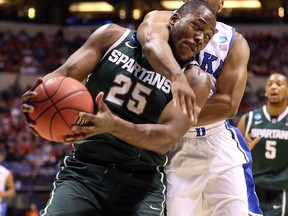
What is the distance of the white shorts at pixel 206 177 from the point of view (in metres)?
4.61

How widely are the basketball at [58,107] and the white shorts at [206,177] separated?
1714 millimetres

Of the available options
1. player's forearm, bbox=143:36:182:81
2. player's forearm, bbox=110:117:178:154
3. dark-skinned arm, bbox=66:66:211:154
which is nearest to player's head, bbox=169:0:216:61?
player's forearm, bbox=143:36:182:81

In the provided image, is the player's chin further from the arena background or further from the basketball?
the arena background

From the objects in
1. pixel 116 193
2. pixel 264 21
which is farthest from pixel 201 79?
pixel 264 21

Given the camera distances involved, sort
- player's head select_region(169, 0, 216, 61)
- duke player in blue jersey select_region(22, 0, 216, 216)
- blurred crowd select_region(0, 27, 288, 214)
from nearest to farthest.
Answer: duke player in blue jersey select_region(22, 0, 216, 216) < player's head select_region(169, 0, 216, 61) < blurred crowd select_region(0, 27, 288, 214)

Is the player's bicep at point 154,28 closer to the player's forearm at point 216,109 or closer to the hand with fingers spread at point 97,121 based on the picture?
the player's forearm at point 216,109

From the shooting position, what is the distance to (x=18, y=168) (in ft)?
46.0

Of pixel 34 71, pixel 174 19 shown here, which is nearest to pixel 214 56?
pixel 174 19

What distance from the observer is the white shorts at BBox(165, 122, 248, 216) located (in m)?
4.61

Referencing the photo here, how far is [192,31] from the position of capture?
386cm

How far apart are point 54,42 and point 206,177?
2175 centimetres

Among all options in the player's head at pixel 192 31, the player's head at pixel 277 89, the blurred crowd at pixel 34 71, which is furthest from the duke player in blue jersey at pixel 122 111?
the blurred crowd at pixel 34 71

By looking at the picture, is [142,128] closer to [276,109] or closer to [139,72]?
[139,72]

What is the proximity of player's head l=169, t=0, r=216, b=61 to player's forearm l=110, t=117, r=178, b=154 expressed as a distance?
2.45 feet
